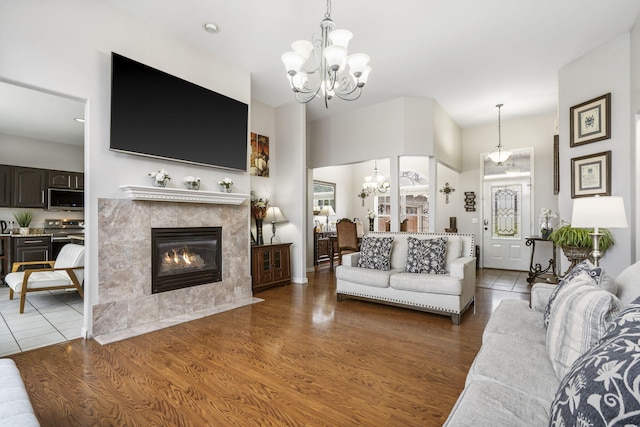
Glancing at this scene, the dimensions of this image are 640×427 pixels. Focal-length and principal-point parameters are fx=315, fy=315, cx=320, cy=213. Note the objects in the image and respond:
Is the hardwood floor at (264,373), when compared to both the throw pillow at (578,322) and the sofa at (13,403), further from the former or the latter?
the throw pillow at (578,322)

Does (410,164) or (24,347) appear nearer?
(24,347)

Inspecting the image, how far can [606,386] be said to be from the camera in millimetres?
641

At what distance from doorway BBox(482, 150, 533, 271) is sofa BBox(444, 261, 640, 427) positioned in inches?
198

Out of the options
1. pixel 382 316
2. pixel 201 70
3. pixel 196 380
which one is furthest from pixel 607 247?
pixel 201 70

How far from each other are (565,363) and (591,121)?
4054mm

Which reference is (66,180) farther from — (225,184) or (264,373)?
(264,373)

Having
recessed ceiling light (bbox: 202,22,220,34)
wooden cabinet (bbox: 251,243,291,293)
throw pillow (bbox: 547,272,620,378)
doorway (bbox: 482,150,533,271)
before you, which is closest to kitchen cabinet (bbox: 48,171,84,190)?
wooden cabinet (bbox: 251,243,291,293)

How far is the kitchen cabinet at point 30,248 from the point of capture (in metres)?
5.40

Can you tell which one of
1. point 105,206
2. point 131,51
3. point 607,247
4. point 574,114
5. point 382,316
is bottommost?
point 382,316

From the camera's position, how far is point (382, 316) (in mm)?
3586

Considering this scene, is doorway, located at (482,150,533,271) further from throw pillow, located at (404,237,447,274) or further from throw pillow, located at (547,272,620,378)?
throw pillow, located at (547,272,620,378)

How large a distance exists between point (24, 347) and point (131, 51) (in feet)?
9.83

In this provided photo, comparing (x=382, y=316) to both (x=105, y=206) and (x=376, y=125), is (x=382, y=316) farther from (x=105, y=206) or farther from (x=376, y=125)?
(x=376, y=125)

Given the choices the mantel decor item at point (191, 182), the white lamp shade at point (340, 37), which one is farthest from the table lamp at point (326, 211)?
the white lamp shade at point (340, 37)
